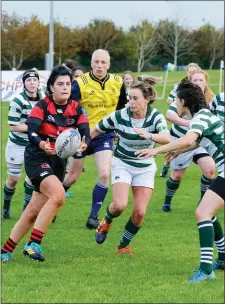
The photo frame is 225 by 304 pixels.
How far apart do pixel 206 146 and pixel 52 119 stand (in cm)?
174

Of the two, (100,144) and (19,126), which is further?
(100,144)

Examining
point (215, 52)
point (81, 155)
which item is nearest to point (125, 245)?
point (81, 155)

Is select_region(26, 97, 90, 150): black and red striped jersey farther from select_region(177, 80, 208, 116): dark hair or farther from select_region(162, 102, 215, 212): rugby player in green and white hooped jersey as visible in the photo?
select_region(162, 102, 215, 212): rugby player in green and white hooped jersey

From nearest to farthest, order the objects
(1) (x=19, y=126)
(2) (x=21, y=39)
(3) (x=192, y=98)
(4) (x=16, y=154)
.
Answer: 1. (3) (x=192, y=98)
2. (1) (x=19, y=126)
3. (4) (x=16, y=154)
4. (2) (x=21, y=39)

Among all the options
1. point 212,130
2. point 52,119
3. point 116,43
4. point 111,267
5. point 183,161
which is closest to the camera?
point 212,130

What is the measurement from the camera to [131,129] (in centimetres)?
758

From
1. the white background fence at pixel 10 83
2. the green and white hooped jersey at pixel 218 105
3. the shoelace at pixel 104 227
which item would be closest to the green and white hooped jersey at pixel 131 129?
the shoelace at pixel 104 227

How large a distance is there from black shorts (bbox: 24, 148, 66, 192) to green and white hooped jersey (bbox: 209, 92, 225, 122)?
8.00 ft

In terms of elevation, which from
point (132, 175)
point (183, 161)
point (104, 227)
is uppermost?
point (132, 175)

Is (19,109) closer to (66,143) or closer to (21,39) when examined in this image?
(66,143)

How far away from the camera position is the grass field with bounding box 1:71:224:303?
19.5 ft

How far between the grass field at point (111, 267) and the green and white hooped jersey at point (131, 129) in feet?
3.61

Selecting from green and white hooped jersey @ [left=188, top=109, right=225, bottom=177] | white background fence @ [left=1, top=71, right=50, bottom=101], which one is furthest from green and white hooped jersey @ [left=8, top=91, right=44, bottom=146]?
white background fence @ [left=1, top=71, right=50, bottom=101]

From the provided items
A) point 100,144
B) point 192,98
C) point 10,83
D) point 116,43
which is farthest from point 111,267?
point 116,43
